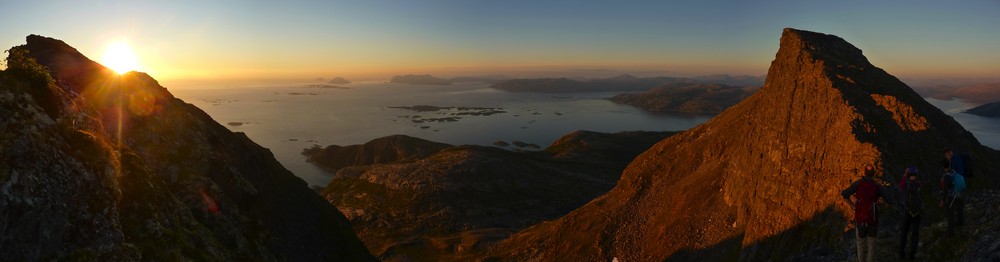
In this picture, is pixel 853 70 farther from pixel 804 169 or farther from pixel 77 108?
pixel 77 108

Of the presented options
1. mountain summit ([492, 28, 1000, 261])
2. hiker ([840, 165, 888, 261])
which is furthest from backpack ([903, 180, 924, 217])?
mountain summit ([492, 28, 1000, 261])

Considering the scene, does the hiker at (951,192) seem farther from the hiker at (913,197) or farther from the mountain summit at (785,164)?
the mountain summit at (785,164)

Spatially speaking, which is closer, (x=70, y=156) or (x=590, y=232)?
(x=70, y=156)

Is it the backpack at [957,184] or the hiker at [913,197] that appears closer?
the hiker at [913,197]

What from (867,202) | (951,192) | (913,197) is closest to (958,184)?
(951,192)

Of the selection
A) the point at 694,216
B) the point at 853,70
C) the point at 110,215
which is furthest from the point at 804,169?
the point at 110,215

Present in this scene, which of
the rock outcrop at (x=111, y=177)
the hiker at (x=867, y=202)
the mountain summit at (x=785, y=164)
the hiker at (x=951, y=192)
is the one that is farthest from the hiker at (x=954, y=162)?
the rock outcrop at (x=111, y=177)
